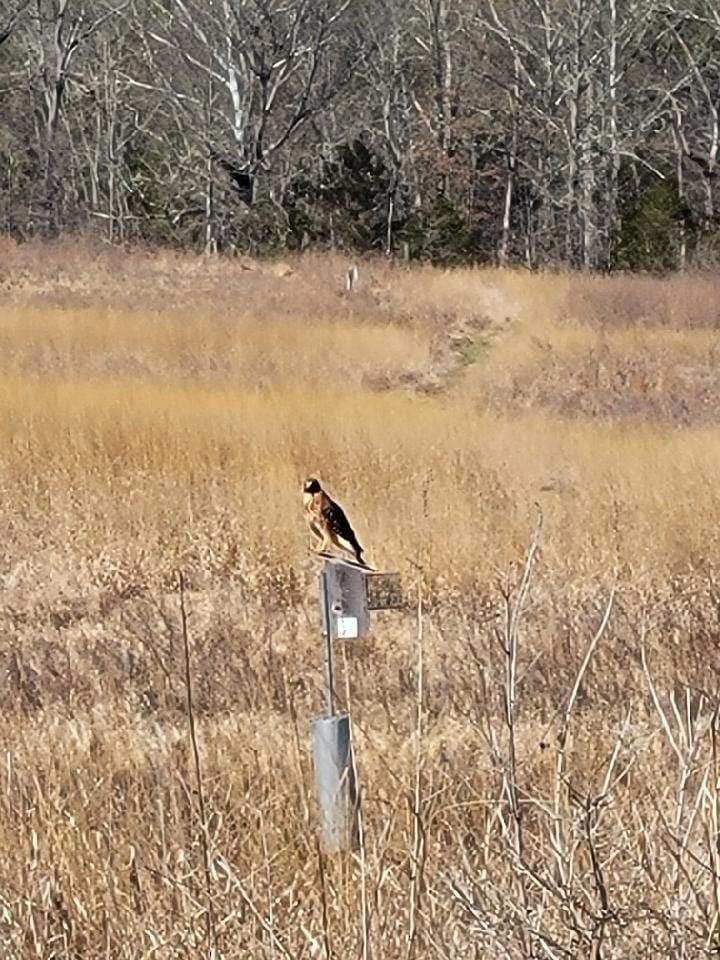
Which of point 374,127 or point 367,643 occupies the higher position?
point 374,127

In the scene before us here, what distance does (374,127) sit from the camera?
37188mm

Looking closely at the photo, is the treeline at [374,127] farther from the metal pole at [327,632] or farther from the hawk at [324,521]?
the metal pole at [327,632]

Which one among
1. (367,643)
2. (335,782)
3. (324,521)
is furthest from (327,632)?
(367,643)

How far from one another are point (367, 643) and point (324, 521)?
2459 millimetres

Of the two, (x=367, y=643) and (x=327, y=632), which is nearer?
(x=327, y=632)

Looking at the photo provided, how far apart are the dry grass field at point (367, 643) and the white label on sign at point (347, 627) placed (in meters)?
0.18

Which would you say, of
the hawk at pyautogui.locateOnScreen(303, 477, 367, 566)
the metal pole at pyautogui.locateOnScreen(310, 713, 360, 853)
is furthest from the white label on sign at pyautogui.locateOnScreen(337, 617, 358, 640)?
the hawk at pyautogui.locateOnScreen(303, 477, 367, 566)

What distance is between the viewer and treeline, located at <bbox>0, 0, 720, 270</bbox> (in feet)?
91.9

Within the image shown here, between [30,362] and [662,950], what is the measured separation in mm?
13519

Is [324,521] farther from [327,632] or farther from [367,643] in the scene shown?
[367,643]

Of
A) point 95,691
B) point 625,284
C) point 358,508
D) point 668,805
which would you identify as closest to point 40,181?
point 625,284

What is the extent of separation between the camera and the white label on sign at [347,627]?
303cm

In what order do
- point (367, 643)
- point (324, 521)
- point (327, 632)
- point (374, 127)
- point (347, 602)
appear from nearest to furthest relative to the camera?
point (327, 632), point (347, 602), point (324, 521), point (367, 643), point (374, 127)

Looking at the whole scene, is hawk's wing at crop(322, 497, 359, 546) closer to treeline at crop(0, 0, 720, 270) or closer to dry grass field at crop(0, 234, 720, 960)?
dry grass field at crop(0, 234, 720, 960)
